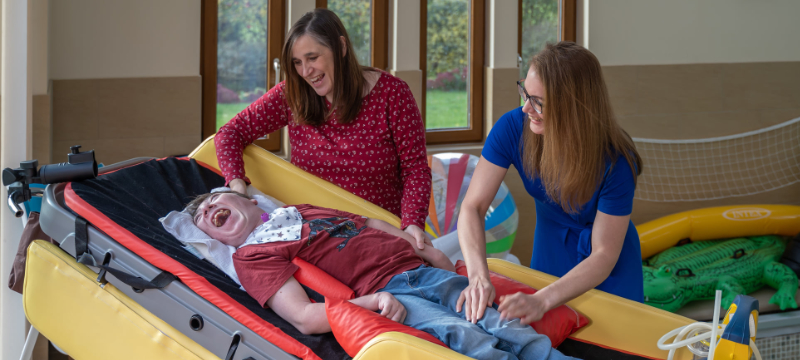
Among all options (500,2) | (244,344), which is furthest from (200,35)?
(244,344)

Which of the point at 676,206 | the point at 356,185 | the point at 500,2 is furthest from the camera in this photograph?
the point at 676,206

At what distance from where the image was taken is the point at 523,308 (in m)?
1.59

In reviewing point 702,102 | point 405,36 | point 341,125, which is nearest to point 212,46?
point 405,36

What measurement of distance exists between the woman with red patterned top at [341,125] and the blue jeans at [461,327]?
1.08 ft

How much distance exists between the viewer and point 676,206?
14.9ft

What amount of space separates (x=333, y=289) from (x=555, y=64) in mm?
812

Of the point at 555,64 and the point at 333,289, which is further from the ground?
the point at 555,64

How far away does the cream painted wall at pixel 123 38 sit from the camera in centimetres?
314

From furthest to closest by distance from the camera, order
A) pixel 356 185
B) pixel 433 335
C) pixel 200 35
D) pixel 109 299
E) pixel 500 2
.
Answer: pixel 500 2 → pixel 200 35 → pixel 356 185 → pixel 109 299 → pixel 433 335

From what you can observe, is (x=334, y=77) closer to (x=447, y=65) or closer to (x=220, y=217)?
(x=220, y=217)

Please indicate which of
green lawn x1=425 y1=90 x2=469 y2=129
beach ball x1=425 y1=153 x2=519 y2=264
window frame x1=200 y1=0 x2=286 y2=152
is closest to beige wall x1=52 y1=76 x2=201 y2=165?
window frame x1=200 y1=0 x2=286 y2=152

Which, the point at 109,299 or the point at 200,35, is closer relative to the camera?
the point at 109,299

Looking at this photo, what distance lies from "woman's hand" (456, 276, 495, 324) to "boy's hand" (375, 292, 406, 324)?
0.15 metres

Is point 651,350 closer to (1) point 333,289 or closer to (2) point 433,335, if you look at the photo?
(2) point 433,335
